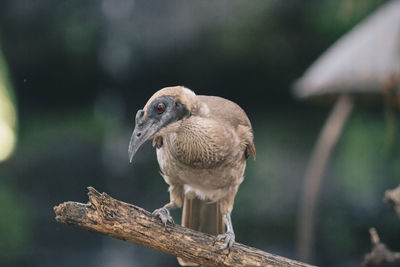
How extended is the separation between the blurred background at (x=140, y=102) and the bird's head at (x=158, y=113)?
219 inches

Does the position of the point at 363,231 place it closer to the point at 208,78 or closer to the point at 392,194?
the point at 208,78

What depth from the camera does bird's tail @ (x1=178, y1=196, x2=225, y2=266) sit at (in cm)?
361

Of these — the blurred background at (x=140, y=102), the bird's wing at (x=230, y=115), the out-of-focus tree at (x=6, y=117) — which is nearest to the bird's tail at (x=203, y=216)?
the bird's wing at (x=230, y=115)

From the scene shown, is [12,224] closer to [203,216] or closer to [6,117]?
[6,117]

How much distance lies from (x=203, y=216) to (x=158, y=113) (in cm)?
126

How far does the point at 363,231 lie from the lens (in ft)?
26.9

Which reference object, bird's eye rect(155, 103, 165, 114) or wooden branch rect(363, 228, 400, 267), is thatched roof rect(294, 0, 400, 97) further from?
bird's eye rect(155, 103, 165, 114)

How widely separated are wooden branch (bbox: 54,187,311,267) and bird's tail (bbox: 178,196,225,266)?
0.76 meters

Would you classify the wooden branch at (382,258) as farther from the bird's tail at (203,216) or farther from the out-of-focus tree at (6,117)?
the out-of-focus tree at (6,117)

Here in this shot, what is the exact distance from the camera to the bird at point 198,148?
8.57 feet

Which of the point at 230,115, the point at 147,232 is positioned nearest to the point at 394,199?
the point at 230,115

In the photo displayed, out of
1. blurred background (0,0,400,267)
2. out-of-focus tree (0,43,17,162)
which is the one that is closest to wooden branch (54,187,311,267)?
blurred background (0,0,400,267)

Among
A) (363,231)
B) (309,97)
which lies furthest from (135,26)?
(363,231)

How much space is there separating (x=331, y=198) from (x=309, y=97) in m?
2.52
